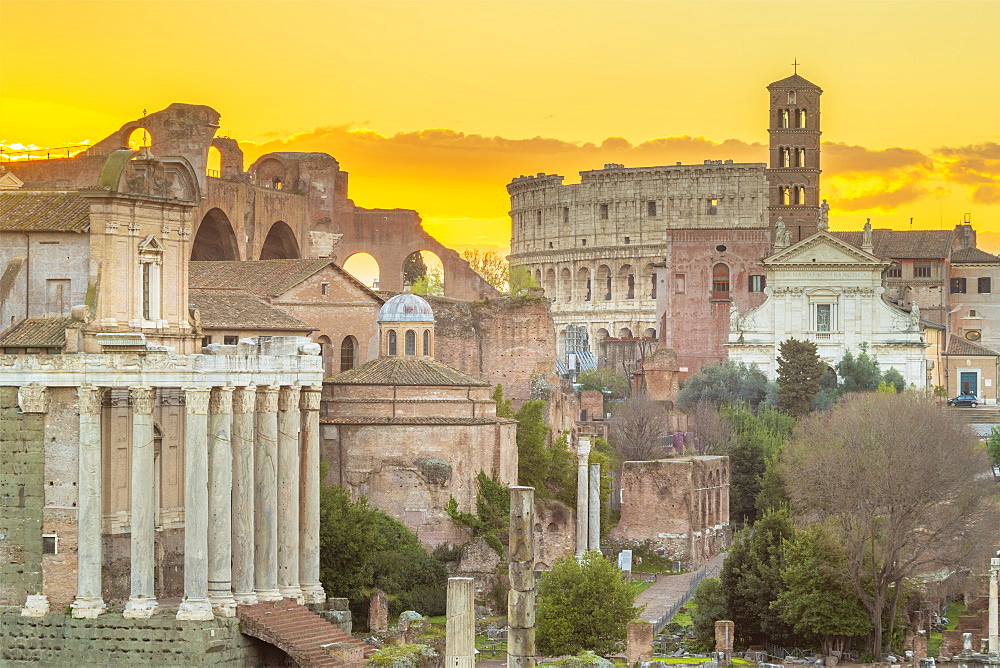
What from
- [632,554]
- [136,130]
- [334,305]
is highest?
[136,130]

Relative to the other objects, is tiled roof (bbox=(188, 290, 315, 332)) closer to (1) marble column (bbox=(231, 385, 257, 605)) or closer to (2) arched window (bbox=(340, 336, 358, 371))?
(2) arched window (bbox=(340, 336, 358, 371))

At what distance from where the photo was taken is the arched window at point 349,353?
5266 cm

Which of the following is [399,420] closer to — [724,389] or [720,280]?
[724,389]

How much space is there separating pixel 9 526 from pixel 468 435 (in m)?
14.3

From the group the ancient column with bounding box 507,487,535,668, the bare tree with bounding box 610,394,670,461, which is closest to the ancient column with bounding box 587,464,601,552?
the bare tree with bounding box 610,394,670,461

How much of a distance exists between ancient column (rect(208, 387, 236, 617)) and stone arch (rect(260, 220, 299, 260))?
28484 millimetres

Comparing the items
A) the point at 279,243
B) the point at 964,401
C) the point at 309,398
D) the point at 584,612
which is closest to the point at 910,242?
the point at 964,401

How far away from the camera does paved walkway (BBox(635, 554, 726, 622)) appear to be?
48469 mm

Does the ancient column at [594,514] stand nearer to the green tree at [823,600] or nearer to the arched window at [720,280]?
the green tree at [823,600]

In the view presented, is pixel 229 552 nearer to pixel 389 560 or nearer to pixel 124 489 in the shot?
pixel 124 489

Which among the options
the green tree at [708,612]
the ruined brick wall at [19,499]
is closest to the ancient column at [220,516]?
the ruined brick wall at [19,499]

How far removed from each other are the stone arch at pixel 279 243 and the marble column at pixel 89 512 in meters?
28.8

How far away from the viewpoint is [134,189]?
125ft

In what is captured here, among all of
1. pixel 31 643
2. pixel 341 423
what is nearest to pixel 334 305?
pixel 341 423
